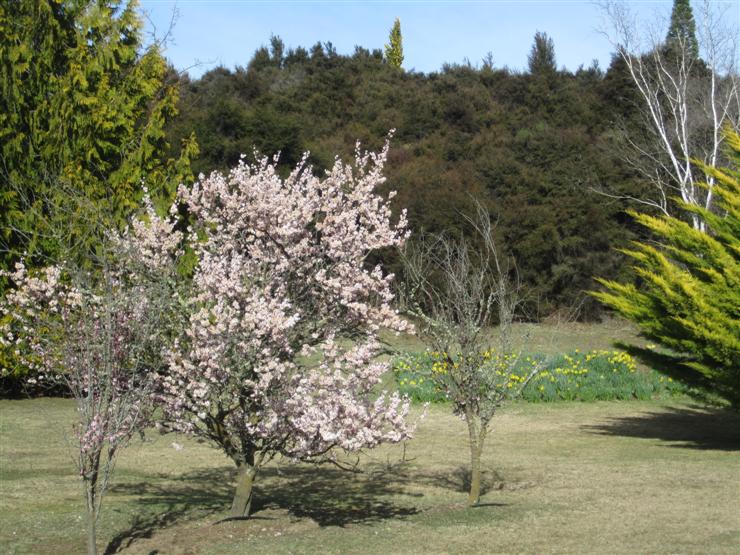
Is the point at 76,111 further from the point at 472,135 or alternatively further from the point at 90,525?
the point at 472,135

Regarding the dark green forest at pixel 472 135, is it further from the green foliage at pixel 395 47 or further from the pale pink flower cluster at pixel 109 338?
the pale pink flower cluster at pixel 109 338

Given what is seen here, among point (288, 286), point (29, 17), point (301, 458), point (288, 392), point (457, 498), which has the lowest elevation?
point (457, 498)

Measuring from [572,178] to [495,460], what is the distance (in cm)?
2153

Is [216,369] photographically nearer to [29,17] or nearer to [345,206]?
[345,206]

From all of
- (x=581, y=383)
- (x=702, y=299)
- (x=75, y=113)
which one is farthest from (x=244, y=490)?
(x=75, y=113)

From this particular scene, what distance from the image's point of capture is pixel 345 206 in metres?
8.69

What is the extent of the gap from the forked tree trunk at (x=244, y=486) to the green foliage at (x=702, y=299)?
639cm

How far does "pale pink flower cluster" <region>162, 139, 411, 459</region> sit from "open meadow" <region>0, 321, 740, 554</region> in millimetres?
672

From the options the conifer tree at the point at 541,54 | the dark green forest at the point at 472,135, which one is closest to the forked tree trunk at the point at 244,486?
the dark green forest at the point at 472,135

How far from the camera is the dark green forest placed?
97.5ft

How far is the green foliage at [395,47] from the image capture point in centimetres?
5419

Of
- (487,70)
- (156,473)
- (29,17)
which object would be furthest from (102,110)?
(487,70)

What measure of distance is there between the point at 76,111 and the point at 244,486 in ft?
38.5

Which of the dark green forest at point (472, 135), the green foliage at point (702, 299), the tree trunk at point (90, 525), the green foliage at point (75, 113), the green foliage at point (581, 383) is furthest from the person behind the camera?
the dark green forest at point (472, 135)
